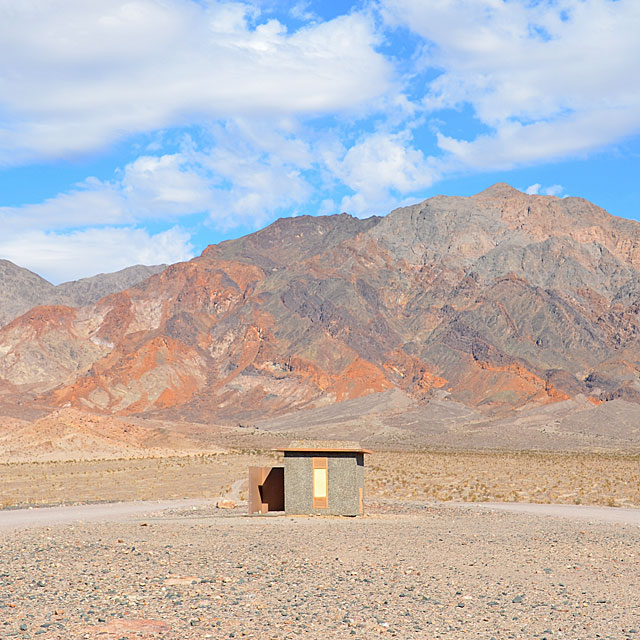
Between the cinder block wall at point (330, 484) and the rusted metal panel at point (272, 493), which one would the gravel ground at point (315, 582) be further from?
the rusted metal panel at point (272, 493)

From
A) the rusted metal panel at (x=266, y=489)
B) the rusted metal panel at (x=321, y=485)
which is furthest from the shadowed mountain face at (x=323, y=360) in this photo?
the rusted metal panel at (x=321, y=485)

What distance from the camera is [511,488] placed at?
42969 millimetres

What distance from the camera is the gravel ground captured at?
452 inches

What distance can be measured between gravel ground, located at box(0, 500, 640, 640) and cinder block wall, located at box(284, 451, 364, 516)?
14.0 feet

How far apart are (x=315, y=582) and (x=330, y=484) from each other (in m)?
13.5

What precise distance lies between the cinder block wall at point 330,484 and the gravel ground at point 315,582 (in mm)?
4263

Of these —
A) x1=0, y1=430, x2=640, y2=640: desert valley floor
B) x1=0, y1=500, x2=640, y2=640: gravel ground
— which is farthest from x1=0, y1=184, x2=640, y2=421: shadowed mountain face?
x1=0, y1=500, x2=640, y2=640: gravel ground

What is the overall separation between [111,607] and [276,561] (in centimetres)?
493

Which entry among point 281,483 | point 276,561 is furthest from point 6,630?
point 281,483

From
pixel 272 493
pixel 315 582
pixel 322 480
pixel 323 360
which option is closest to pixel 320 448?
pixel 322 480

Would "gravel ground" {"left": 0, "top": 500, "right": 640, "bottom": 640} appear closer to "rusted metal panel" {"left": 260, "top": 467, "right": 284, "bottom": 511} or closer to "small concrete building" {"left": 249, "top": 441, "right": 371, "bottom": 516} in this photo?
"small concrete building" {"left": 249, "top": 441, "right": 371, "bottom": 516}

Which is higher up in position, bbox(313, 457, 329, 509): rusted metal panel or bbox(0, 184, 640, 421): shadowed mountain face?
bbox(0, 184, 640, 421): shadowed mountain face

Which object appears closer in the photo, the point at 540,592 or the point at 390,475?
the point at 540,592

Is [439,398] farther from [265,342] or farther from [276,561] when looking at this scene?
[276,561]
